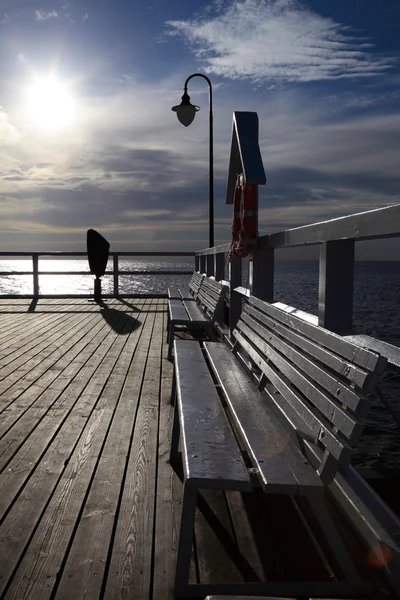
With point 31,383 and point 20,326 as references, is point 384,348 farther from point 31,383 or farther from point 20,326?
point 20,326

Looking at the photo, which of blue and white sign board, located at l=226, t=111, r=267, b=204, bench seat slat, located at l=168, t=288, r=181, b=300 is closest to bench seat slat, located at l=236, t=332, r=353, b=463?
blue and white sign board, located at l=226, t=111, r=267, b=204

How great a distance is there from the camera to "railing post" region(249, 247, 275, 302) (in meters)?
4.11

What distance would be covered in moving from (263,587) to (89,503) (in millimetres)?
951

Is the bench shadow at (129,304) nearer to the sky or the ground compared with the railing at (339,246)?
nearer to the ground

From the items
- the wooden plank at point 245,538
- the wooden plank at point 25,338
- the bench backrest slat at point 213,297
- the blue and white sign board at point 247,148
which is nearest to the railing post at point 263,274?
the blue and white sign board at point 247,148

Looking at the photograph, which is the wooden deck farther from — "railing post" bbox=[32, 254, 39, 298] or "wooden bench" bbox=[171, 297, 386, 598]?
"railing post" bbox=[32, 254, 39, 298]

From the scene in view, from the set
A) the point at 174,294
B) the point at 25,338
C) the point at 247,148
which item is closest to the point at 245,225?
the point at 247,148

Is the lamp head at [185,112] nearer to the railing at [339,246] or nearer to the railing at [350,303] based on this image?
the railing at [350,303]

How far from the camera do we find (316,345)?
6.95 feet

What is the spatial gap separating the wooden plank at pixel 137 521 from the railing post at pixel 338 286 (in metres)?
1.17

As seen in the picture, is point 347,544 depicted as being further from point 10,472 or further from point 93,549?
point 10,472

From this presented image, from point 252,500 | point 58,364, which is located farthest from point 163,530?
point 58,364

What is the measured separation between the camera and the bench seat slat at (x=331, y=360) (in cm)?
162

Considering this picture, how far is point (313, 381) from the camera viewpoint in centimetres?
227
